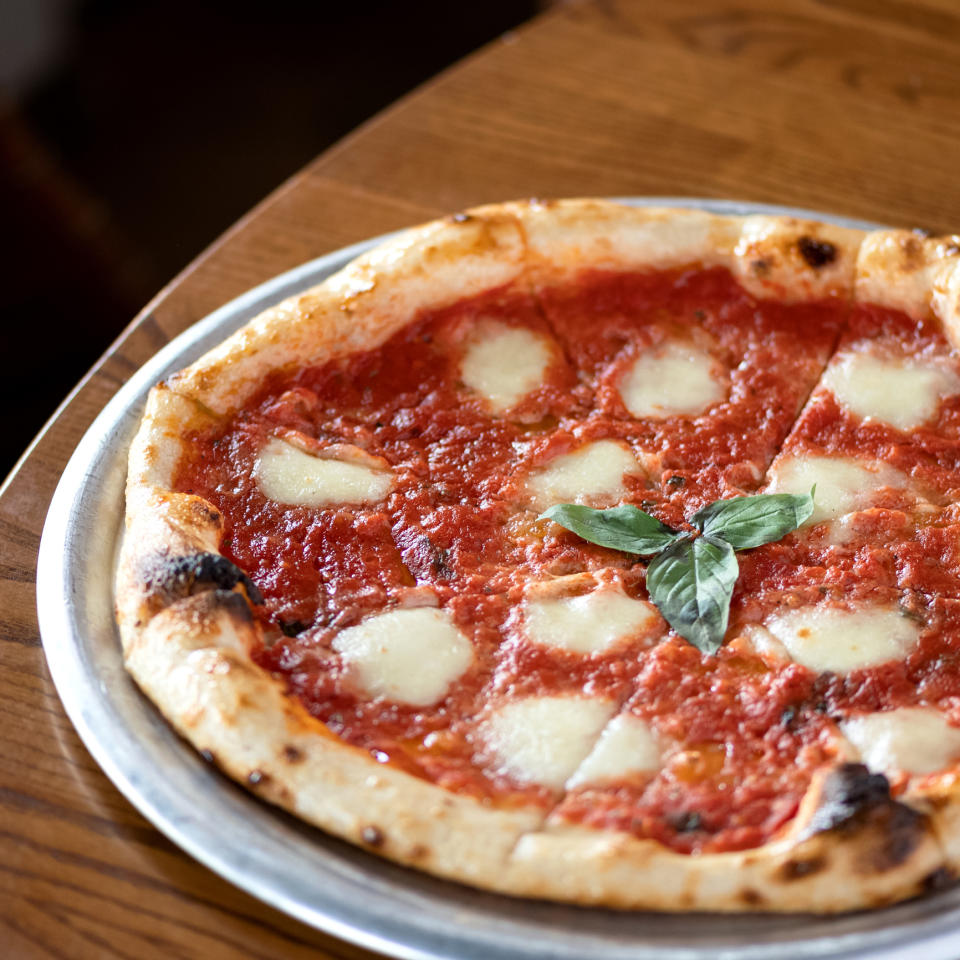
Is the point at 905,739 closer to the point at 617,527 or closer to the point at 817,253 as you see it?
the point at 617,527

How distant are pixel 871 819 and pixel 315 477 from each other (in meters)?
1.11

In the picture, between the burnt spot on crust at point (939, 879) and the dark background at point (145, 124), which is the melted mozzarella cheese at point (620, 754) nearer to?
the burnt spot on crust at point (939, 879)

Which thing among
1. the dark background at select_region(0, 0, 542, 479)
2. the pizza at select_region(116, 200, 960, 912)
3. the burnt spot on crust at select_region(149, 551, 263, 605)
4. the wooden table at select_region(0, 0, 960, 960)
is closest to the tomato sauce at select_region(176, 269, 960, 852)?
the pizza at select_region(116, 200, 960, 912)

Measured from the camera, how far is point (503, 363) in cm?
251

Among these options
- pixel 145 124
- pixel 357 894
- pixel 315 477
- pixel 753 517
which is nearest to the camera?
pixel 357 894

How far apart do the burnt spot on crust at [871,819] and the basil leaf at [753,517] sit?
501 millimetres

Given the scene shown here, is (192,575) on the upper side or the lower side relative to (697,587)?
upper

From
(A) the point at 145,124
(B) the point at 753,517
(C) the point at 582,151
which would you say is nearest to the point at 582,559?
(B) the point at 753,517

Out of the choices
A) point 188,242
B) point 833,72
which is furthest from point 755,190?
point 188,242

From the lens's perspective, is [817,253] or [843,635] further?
[817,253]

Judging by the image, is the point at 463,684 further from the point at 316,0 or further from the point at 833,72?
the point at 316,0

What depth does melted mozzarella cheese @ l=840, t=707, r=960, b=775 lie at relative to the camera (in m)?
1.74

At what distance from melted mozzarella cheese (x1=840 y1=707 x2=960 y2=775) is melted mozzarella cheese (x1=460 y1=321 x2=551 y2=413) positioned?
0.94 m

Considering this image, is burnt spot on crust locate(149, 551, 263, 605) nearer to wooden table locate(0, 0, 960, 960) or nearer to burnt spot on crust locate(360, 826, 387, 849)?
wooden table locate(0, 0, 960, 960)
